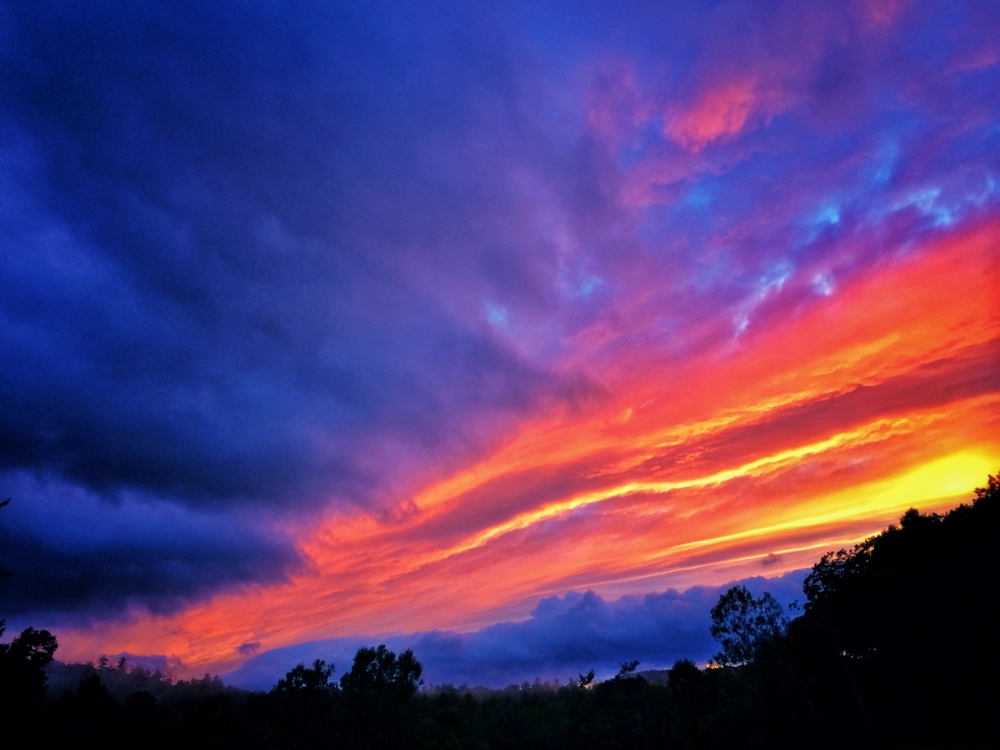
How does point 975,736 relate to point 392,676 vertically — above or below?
below

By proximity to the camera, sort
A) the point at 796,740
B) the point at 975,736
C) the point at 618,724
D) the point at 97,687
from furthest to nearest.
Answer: the point at 618,724 < the point at 97,687 < the point at 796,740 < the point at 975,736

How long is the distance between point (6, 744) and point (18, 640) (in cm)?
1405

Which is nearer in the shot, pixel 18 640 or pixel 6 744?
pixel 6 744

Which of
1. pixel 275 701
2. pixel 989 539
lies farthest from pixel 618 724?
pixel 989 539

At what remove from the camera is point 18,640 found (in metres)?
65.4

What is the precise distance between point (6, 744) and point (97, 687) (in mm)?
35389

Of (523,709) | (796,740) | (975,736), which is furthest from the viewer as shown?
(523,709)

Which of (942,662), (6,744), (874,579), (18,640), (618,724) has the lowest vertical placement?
(618,724)

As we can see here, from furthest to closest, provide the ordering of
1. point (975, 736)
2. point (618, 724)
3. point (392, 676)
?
1. point (392, 676)
2. point (618, 724)
3. point (975, 736)

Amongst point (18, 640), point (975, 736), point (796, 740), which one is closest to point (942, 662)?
point (975, 736)

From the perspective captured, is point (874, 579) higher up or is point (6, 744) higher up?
point (874, 579)

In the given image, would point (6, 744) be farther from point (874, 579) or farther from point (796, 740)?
point (874, 579)

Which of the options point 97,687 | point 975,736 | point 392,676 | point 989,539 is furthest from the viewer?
point 392,676

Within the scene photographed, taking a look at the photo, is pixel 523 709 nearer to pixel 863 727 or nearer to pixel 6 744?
pixel 863 727
